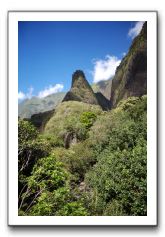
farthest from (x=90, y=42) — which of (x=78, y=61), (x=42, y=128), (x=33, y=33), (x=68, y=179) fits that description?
(x=68, y=179)

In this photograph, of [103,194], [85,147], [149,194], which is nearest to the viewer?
[149,194]

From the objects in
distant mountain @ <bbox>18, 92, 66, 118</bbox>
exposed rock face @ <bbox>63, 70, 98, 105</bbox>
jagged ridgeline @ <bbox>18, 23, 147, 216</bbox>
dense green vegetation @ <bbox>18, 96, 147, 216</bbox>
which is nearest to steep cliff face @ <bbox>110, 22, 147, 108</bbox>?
jagged ridgeline @ <bbox>18, 23, 147, 216</bbox>

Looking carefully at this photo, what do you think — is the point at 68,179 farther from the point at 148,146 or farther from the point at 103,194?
the point at 148,146

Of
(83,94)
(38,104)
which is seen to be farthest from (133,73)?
(38,104)

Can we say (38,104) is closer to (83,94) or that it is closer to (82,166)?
(83,94)

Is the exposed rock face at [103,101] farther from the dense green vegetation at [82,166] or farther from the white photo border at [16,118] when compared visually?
the white photo border at [16,118]

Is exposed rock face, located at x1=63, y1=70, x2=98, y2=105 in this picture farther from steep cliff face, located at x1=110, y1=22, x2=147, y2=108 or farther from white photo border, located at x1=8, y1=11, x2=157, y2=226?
white photo border, located at x1=8, y1=11, x2=157, y2=226
